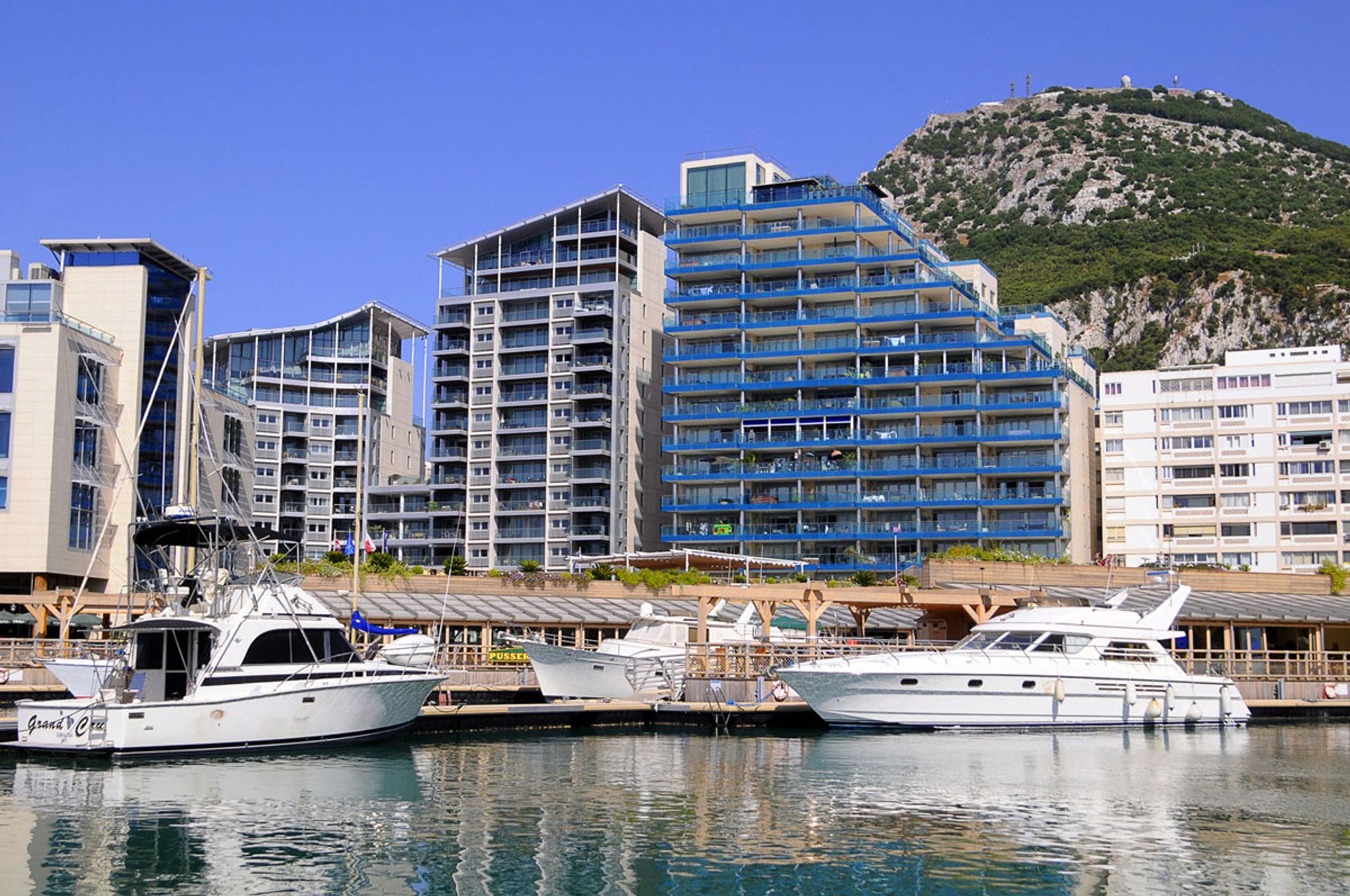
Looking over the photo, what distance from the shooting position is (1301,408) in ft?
348

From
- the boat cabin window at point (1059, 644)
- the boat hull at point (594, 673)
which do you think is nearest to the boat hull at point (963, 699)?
the boat cabin window at point (1059, 644)

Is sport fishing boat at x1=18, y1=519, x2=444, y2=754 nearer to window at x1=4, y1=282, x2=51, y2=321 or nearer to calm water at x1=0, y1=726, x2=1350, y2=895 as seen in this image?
calm water at x1=0, y1=726, x2=1350, y2=895

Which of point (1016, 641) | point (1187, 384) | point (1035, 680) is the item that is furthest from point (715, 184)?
point (1035, 680)

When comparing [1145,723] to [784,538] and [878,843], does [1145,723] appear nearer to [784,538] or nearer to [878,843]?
[878,843]

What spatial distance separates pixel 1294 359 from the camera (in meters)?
107

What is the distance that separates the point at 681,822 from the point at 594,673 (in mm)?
23384

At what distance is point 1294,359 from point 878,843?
3605 inches

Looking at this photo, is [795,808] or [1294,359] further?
[1294,359]

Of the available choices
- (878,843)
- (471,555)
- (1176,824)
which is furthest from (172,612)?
(471,555)

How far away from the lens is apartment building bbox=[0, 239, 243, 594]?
7756 cm

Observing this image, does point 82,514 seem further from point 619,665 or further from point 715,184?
point 715,184

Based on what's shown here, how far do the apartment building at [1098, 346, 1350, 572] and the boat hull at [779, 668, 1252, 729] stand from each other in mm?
58578

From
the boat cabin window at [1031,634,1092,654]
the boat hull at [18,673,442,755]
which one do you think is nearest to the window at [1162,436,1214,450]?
the boat cabin window at [1031,634,1092,654]

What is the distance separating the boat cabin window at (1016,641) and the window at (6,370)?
54901 millimetres
